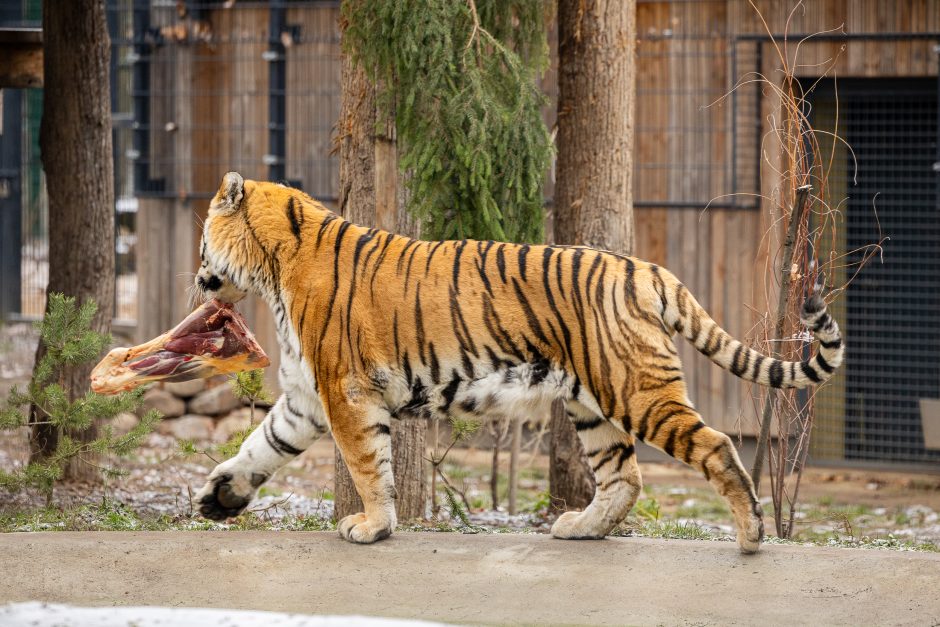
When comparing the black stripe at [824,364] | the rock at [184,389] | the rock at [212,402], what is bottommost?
the rock at [212,402]

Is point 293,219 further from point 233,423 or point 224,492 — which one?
point 233,423

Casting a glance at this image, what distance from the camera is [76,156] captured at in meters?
7.45

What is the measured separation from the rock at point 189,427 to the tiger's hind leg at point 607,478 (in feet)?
19.5

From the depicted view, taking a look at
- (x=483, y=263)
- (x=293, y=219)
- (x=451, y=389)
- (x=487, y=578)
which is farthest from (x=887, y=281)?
(x=487, y=578)

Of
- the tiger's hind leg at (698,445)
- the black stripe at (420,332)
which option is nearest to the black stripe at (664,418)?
the tiger's hind leg at (698,445)

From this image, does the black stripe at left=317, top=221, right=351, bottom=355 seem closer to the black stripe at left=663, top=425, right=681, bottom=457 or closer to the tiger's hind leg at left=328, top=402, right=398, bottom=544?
the tiger's hind leg at left=328, top=402, right=398, bottom=544

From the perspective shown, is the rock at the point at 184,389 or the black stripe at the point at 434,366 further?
the rock at the point at 184,389

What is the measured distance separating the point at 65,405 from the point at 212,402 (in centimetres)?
436

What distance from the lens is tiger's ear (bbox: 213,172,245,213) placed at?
506cm

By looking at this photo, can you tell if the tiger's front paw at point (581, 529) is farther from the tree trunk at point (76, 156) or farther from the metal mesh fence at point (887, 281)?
the metal mesh fence at point (887, 281)

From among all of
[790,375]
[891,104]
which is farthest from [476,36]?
[891,104]

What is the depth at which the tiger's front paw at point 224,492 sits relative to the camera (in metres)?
5.12

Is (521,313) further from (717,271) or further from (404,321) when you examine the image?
(717,271)

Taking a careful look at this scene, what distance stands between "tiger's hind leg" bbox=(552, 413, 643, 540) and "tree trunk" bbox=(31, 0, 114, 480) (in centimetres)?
364
